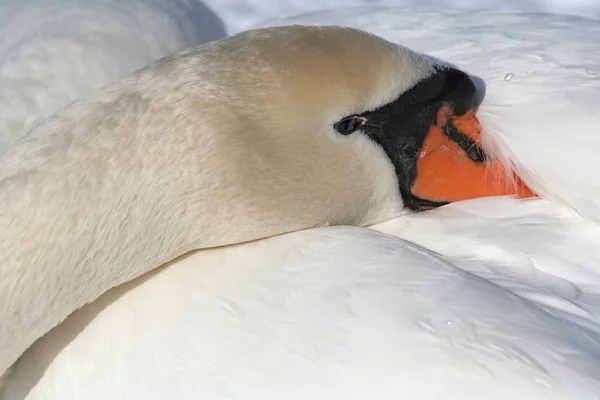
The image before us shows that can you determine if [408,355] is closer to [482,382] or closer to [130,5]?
[482,382]

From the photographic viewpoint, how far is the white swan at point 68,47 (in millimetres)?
2830

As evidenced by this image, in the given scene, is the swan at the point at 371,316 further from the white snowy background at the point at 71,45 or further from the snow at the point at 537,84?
the white snowy background at the point at 71,45

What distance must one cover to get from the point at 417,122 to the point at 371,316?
0.58m

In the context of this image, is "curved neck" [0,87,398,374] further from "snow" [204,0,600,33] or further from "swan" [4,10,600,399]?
"snow" [204,0,600,33]

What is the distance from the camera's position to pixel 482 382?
1.64 meters

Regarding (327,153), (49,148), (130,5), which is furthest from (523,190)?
(130,5)

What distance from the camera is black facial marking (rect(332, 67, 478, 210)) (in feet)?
7.16

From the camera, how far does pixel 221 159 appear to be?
6.57ft

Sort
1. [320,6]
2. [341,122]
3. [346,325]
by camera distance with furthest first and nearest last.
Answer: [320,6], [341,122], [346,325]

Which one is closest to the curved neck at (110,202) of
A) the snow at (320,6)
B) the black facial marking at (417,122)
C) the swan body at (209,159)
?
the swan body at (209,159)

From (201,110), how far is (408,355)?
2.13 ft

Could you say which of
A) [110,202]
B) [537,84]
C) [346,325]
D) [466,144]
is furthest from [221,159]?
[537,84]

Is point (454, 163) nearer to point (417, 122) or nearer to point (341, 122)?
point (417, 122)

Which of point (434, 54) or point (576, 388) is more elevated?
point (434, 54)
